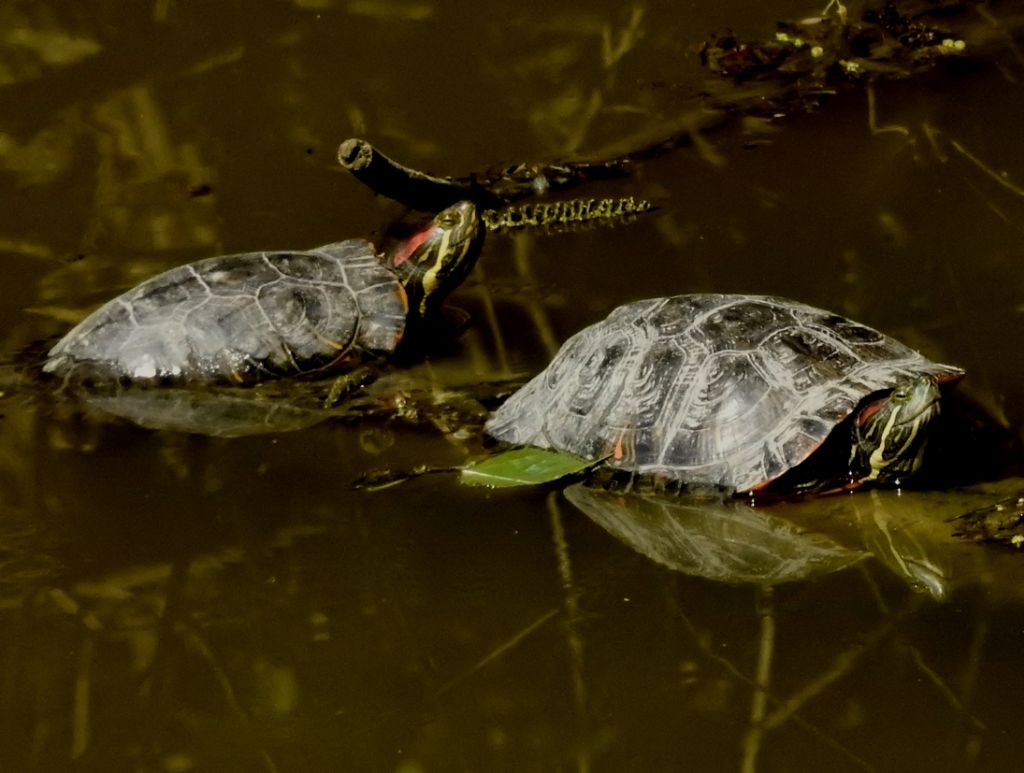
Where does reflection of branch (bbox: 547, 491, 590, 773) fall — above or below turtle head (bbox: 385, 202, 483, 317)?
below

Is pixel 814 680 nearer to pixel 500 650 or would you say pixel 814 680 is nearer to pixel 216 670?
pixel 500 650

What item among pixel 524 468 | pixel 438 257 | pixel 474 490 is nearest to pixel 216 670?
pixel 474 490

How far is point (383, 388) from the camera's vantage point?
5609 millimetres

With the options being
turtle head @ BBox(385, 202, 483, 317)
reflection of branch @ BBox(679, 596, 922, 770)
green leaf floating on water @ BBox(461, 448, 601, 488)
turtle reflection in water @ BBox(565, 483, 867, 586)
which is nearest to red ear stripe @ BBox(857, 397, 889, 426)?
turtle reflection in water @ BBox(565, 483, 867, 586)

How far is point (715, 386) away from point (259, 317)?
2.09m

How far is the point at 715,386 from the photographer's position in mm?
4504

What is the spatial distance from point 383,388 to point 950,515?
231 centimetres

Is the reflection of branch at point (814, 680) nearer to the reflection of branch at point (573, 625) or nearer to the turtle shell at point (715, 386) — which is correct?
the reflection of branch at point (573, 625)

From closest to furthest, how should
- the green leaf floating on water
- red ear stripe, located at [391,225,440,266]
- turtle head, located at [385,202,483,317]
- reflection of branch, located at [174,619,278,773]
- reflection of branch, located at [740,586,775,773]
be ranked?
reflection of branch, located at [740,586,775,773]
reflection of branch, located at [174,619,278,773]
the green leaf floating on water
turtle head, located at [385,202,483,317]
red ear stripe, located at [391,225,440,266]

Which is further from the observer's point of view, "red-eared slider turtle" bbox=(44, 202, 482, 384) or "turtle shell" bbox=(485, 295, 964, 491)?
"red-eared slider turtle" bbox=(44, 202, 482, 384)

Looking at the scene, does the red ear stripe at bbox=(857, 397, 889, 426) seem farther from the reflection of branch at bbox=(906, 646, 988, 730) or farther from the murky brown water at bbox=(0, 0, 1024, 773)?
the reflection of branch at bbox=(906, 646, 988, 730)

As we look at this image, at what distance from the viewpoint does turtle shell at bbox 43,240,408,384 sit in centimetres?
555

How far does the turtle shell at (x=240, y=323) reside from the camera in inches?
219

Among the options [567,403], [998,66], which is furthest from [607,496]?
[998,66]
